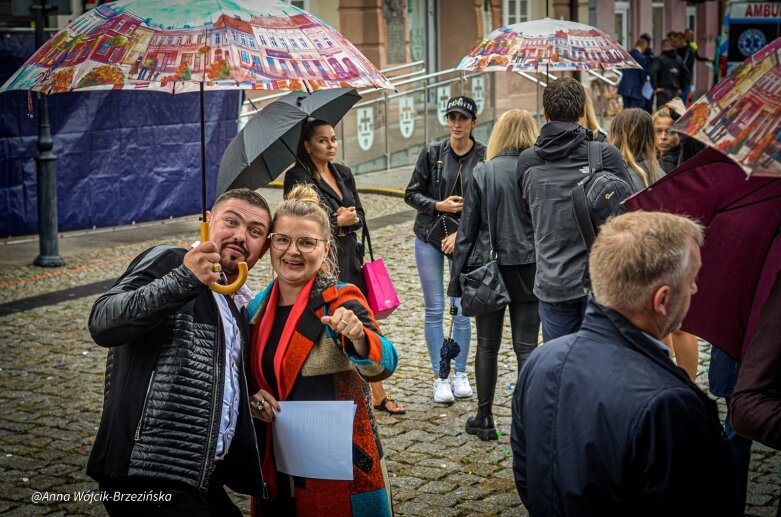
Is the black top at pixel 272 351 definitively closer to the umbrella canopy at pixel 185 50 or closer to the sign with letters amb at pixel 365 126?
the umbrella canopy at pixel 185 50

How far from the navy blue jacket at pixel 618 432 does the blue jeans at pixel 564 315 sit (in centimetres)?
285

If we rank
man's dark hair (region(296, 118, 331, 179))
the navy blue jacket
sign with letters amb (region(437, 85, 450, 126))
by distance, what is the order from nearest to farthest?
the navy blue jacket < man's dark hair (region(296, 118, 331, 179)) < sign with letters amb (region(437, 85, 450, 126))

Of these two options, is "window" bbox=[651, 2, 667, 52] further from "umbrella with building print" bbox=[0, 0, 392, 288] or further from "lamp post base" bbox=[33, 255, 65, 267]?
"umbrella with building print" bbox=[0, 0, 392, 288]

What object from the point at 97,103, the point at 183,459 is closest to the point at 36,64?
the point at 183,459

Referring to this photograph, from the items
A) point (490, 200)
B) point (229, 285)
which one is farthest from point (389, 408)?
point (229, 285)

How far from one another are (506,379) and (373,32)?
55.3ft

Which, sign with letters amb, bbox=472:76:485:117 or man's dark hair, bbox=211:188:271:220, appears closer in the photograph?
man's dark hair, bbox=211:188:271:220

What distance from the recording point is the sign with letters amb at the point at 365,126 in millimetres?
18203

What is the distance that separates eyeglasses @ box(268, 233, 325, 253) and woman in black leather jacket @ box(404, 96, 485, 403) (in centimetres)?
318

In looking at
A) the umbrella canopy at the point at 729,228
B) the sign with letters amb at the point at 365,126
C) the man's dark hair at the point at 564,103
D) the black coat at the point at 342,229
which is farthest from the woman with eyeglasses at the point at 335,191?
the sign with letters amb at the point at 365,126

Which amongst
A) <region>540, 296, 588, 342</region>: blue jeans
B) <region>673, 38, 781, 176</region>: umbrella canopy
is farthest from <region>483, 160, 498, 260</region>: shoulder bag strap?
<region>673, 38, 781, 176</region>: umbrella canopy

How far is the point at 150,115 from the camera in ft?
46.4

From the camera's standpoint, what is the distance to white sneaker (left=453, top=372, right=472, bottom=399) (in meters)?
7.09

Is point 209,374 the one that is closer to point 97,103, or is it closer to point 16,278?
point 16,278
